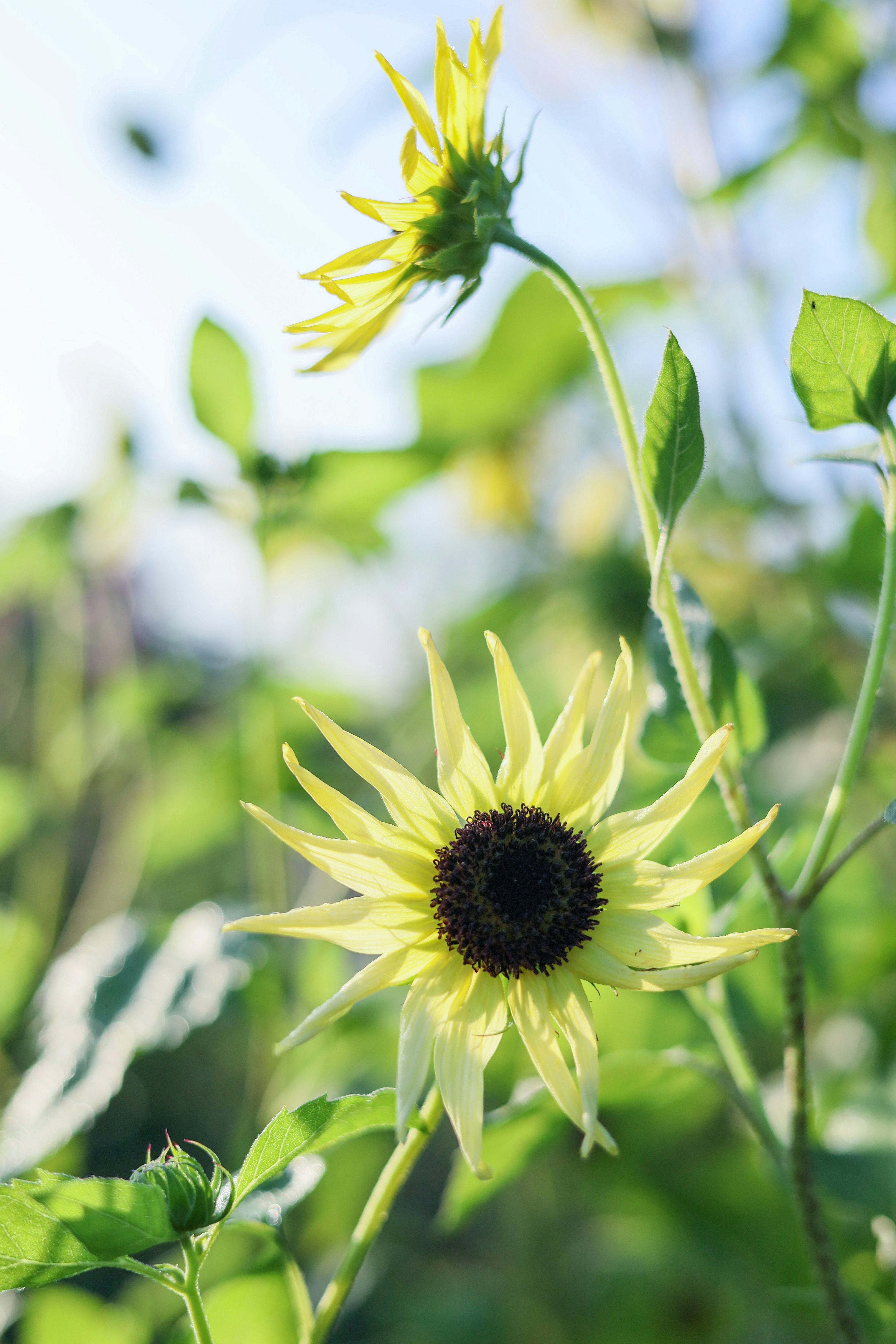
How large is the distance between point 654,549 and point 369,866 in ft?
0.47

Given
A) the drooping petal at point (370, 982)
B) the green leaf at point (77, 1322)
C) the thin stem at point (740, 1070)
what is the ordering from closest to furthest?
the drooping petal at point (370, 982) → the thin stem at point (740, 1070) → the green leaf at point (77, 1322)

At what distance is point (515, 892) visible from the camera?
35 centimetres

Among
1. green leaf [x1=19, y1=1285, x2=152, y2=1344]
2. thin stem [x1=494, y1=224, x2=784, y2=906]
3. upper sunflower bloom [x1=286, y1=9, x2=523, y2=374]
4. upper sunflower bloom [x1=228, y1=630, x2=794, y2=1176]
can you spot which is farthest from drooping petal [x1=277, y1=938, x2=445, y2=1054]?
green leaf [x1=19, y1=1285, x2=152, y2=1344]

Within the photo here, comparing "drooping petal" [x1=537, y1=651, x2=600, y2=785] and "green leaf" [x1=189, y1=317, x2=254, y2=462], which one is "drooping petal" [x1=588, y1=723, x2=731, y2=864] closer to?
"drooping petal" [x1=537, y1=651, x2=600, y2=785]

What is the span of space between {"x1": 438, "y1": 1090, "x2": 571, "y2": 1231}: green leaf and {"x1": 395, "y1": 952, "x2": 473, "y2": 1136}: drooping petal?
0.12 meters

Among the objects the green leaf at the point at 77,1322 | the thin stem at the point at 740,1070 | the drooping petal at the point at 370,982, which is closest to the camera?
the drooping petal at the point at 370,982

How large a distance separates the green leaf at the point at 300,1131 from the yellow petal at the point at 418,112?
328 mm

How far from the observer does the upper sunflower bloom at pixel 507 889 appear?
30 cm

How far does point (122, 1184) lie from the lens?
286mm

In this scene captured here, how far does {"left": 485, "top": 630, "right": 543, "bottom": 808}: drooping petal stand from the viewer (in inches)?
13.4

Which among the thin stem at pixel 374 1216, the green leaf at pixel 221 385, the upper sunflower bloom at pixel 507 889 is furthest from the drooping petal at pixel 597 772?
the green leaf at pixel 221 385

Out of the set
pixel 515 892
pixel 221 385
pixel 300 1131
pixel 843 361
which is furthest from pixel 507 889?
pixel 221 385

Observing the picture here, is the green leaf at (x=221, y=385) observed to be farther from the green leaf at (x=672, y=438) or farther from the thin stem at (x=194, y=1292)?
the thin stem at (x=194, y=1292)

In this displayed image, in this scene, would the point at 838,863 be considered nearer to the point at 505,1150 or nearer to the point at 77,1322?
the point at 505,1150
